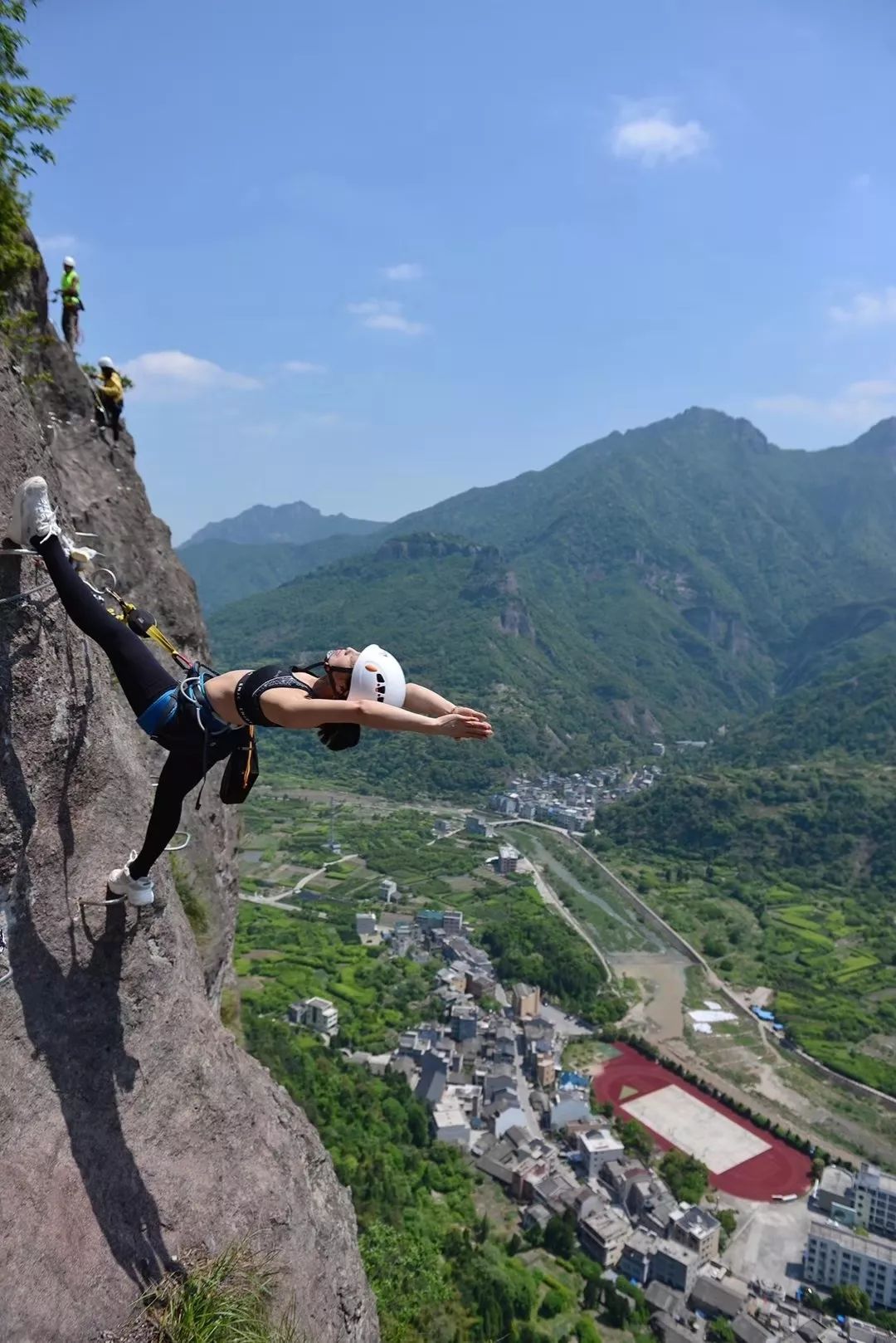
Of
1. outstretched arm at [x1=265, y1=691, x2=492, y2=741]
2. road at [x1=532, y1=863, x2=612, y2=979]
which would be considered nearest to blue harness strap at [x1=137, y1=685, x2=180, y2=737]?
outstretched arm at [x1=265, y1=691, x2=492, y2=741]

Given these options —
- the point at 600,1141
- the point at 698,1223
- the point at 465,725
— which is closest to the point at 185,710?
the point at 465,725

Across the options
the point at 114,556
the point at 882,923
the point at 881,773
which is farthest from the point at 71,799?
the point at 881,773

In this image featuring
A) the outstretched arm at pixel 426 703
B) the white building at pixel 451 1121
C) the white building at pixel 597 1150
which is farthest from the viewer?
the white building at pixel 451 1121

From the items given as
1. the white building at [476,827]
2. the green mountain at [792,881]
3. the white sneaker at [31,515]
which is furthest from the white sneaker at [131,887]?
the white building at [476,827]

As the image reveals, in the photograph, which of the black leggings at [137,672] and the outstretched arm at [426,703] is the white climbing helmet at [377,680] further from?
the black leggings at [137,672]

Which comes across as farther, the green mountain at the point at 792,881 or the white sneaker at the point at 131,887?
the green mountain at the point at 792,881

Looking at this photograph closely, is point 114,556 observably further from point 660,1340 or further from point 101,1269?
point 660,1340
